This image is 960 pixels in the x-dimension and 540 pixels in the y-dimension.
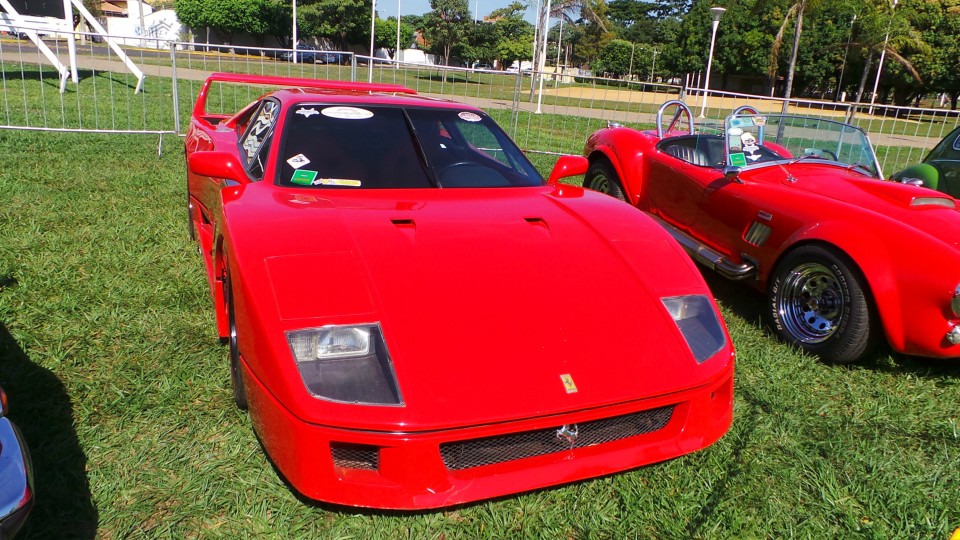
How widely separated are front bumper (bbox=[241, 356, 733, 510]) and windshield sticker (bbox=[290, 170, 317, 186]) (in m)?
1.03

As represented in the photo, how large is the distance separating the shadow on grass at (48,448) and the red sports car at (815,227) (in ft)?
11.2

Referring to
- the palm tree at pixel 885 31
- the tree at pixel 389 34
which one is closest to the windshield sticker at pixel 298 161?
the palm tree at pixel 885 31

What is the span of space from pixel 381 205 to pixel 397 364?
0.94 meters

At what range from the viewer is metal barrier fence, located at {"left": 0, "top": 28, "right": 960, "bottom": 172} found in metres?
9.52

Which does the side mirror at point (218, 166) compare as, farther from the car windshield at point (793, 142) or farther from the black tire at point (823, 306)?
the car windshield at point (793, 142)

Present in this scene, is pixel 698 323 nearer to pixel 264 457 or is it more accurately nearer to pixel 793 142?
pixel 264 457

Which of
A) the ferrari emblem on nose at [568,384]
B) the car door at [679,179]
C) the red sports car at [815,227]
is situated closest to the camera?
the ferrari emblem on nose at [568,384]

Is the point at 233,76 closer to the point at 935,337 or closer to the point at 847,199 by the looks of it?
the point at 847,199

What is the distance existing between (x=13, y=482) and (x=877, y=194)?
4199 millimetres

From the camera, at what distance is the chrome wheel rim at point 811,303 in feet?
11.6

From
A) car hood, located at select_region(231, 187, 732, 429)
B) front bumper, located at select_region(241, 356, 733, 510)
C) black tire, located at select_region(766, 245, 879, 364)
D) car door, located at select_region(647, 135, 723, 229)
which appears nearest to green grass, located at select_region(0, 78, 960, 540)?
black tire, located at select_region(766, 245, 879, 364)

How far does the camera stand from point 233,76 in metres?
5.36

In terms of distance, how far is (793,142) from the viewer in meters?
5.11

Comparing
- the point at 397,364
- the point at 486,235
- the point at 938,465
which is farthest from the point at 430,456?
the point at 938,465
